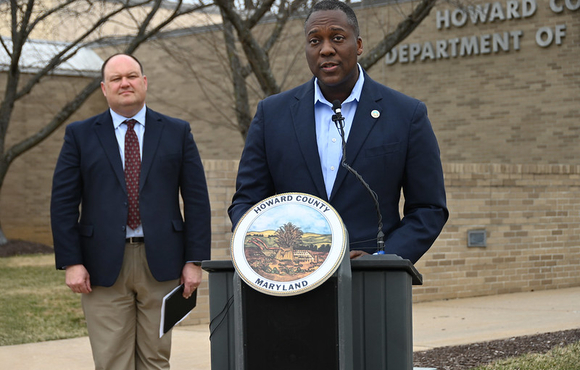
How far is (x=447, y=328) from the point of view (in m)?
8.93

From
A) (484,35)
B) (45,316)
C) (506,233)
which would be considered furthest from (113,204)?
(484,35)

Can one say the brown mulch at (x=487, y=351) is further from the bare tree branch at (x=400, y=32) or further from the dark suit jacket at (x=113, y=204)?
the bare tree branch at (x=400, y=32)

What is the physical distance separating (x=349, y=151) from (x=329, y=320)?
757mm

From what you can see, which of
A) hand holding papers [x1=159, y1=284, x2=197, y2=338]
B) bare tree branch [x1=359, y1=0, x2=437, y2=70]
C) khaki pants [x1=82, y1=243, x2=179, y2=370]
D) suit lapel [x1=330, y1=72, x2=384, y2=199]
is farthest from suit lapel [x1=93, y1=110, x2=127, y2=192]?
bare tree branch [x1=359, y1=0, x2=437, y2=70]

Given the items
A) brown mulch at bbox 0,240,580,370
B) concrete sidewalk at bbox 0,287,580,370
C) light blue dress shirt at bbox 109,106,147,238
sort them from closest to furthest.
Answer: light blue dress shirt at bbox 109,106,147,238 → brown mulch at bbox 0,240,580,370 → concrete sidewalk at bbox 0,287,580,370

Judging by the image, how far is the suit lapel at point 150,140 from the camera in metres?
4.62

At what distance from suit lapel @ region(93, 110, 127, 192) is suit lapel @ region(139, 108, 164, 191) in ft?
0.38

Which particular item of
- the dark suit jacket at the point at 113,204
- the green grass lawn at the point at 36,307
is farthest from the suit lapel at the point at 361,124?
the green grass lawn at the point at 36,307

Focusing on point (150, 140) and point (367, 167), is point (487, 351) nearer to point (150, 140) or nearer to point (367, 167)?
point (150, 140)

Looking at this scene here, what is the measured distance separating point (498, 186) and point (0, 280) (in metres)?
7.69

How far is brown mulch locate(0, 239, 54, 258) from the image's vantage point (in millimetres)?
18602

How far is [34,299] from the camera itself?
438 inches

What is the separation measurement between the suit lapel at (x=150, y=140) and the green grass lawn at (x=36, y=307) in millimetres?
4461

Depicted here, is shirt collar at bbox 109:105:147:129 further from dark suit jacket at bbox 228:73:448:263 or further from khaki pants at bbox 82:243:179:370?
dark suit jacket at bbox 228:73:448:263
